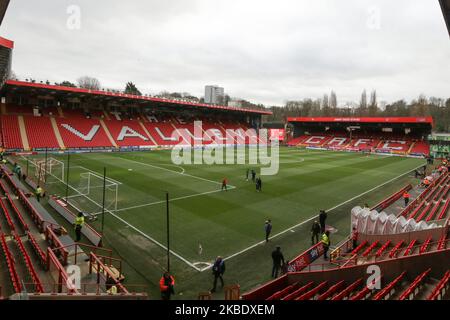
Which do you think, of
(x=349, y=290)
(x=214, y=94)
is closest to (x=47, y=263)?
(x=349, y=290)

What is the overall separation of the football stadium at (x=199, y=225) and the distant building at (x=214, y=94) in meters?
106

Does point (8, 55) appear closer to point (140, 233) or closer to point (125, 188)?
point (125, 188)

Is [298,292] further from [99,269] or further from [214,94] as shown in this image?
[214,94]

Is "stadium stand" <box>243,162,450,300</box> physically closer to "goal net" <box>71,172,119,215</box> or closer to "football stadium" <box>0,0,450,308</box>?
"football stadium" <box>0,0,450,308</box>

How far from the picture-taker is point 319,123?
84562 millimetres

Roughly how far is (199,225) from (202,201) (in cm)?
495

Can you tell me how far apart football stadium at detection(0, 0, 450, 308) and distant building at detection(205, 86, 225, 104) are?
348 ft

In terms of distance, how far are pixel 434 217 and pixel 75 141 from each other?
53322 millimetres

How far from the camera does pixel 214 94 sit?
165m

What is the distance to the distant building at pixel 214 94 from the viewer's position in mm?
158825

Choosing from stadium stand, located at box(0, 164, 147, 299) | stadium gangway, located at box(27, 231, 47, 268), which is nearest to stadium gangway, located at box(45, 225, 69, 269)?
stadium stand, located at box(0, 164, 147, 299)

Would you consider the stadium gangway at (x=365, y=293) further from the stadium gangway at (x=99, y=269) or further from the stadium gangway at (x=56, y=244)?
the stadium gangway at (x=56, y=244)
